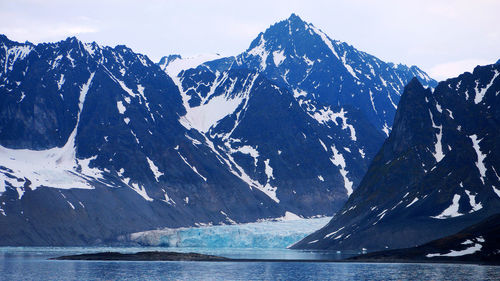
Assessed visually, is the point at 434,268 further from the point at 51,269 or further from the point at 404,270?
the point at 51,269

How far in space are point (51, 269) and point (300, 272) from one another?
48195 mm

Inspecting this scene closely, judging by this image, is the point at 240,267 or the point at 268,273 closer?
the point at 268,273

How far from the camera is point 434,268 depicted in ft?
577

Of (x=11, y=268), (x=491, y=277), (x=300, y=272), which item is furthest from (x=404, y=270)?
(x=11, y=268)

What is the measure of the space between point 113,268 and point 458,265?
68.3 metres

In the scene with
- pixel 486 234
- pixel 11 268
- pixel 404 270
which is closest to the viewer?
pixel 404 270

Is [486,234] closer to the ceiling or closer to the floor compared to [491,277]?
closer to the ceiling

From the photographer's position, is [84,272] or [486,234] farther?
[486,234]

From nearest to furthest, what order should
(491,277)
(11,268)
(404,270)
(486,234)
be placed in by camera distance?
(491,277)
(404,270)
(11,268)
(486,234)

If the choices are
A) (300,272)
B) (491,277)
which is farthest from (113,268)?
(491,277)

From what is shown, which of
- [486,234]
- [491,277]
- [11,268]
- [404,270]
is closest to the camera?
[491,277]

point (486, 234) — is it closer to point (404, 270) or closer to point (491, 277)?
point (404, 270)

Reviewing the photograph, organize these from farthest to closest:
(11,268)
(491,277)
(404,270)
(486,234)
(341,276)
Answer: (486,234) → (11,268) → (404,270) → (341,276) → (491,277)

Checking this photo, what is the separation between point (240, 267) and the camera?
19325 cm
